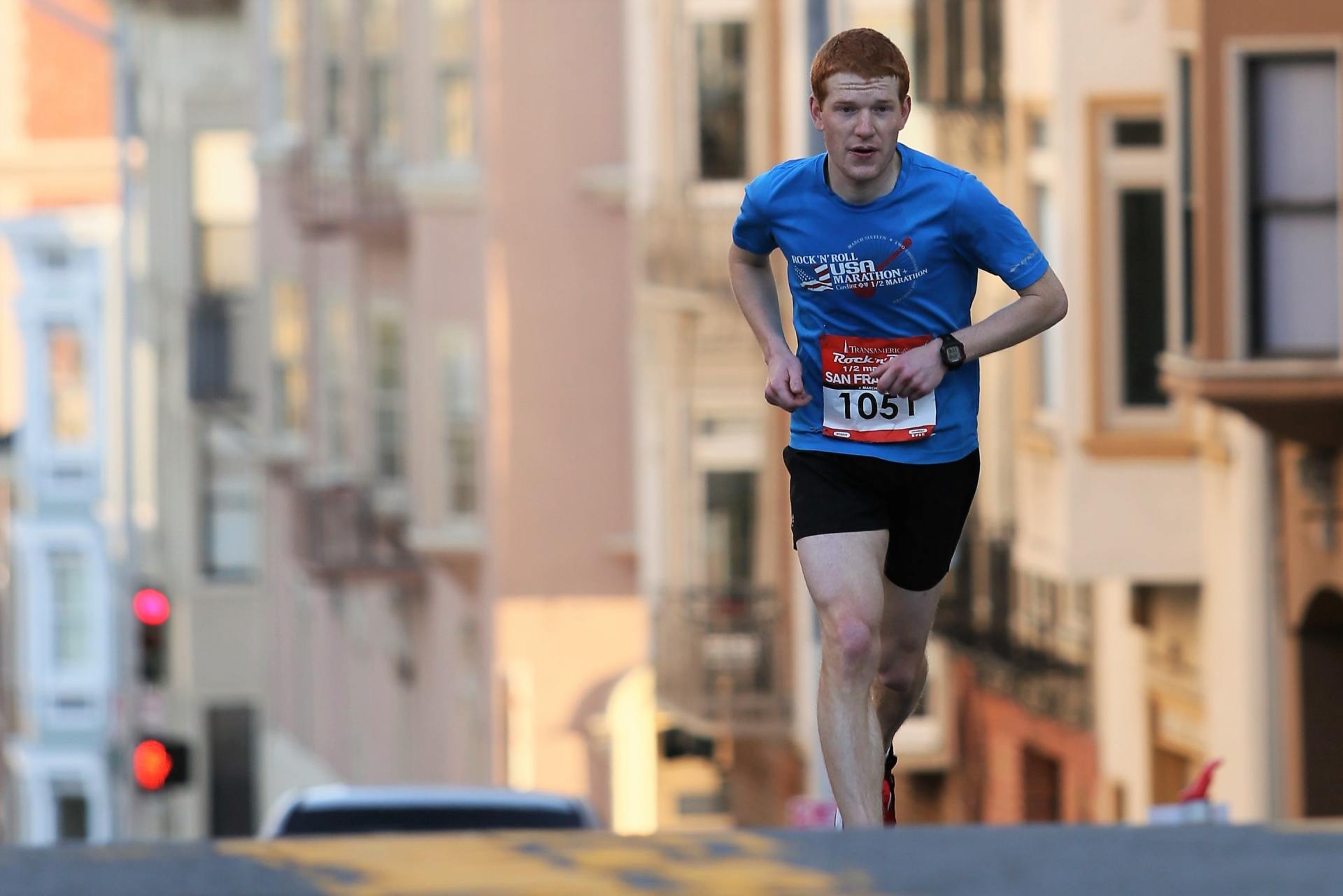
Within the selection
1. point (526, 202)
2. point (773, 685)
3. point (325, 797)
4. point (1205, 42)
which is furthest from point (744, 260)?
point (526, 202)

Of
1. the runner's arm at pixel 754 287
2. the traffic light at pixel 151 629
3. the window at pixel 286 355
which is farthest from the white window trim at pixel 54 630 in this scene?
the runner's arm at pixel 754 287

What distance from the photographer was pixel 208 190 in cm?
5462

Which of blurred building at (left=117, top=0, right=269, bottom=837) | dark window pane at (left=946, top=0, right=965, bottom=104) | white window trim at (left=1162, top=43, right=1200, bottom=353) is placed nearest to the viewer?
white window trim at (left=1162, top=43, right=1200, bottom=353)

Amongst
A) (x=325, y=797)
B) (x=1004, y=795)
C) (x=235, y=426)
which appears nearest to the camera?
(x=325, y=797)

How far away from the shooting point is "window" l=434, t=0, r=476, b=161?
117 ft

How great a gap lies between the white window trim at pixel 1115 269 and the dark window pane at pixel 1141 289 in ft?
0.15

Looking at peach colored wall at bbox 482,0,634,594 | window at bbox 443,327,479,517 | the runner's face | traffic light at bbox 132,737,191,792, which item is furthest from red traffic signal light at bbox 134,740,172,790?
the runner's face

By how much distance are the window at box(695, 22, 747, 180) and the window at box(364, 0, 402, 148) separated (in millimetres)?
8226

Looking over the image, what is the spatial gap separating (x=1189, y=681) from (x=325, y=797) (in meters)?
9.52

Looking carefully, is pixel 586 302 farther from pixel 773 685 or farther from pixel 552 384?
pixel 773 685

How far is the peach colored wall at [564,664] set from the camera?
116 ft

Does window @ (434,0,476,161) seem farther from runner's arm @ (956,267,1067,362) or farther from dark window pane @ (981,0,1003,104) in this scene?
runner's arm @ (956,267,1067,362)

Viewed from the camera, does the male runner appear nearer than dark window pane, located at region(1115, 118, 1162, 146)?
Yes

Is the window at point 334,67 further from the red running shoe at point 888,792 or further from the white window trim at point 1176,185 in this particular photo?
the red running shoe at point 888,792
